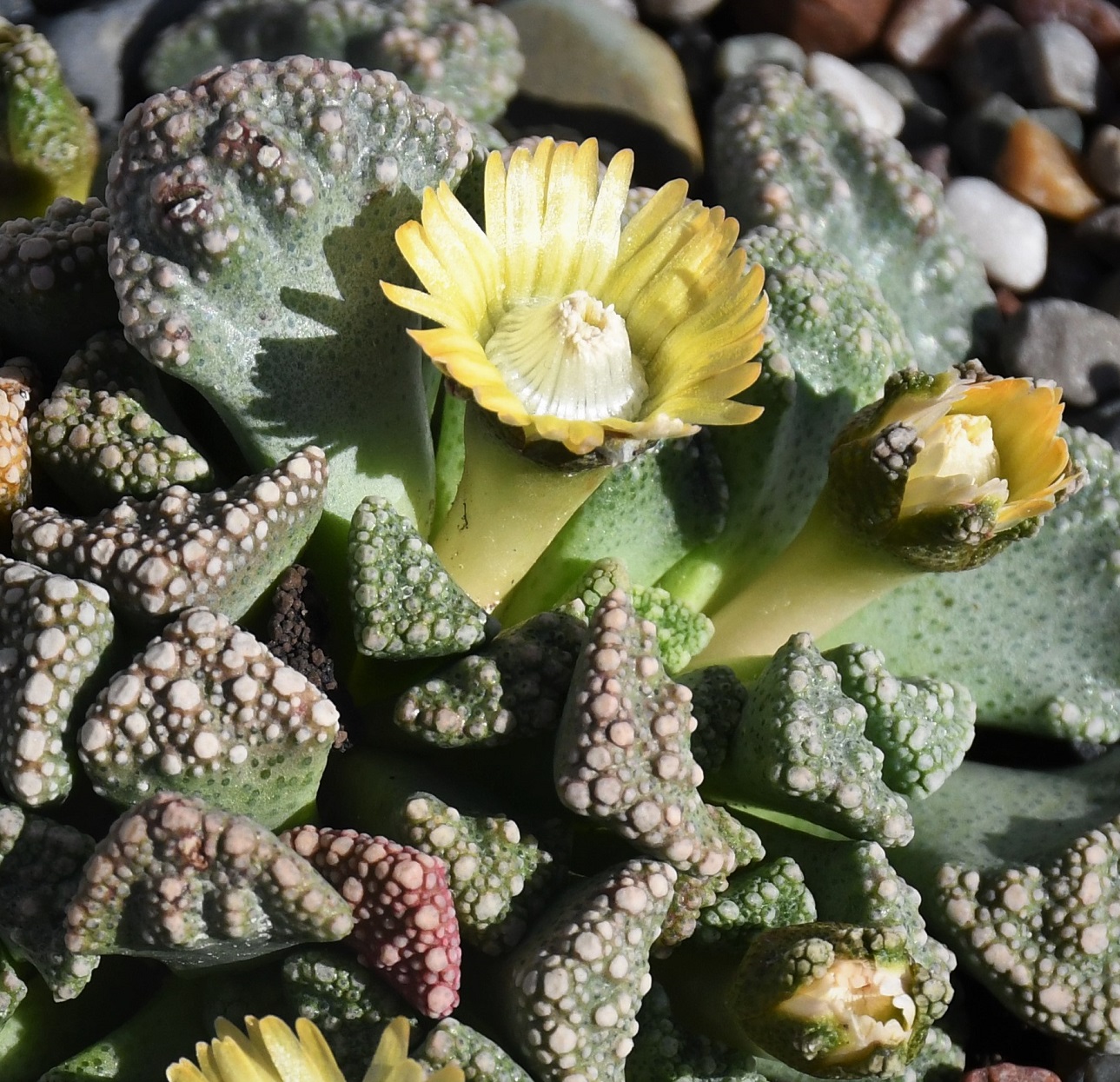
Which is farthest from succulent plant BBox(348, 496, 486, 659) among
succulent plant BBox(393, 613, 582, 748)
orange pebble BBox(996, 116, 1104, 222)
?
orange pebble BBox(996, 116, 1104, 222)

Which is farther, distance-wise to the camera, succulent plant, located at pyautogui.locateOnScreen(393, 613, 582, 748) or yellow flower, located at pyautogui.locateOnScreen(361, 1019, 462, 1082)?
succulent plant, located at pyautogui.locateOnScreen(393, 613, 582, 748)

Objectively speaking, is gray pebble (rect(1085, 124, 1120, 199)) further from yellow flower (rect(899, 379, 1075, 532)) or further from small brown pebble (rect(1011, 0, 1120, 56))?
yellow flower (rect(899, 379, 1075, 532))

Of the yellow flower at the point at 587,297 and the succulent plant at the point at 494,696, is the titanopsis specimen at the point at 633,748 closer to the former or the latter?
the succulent plant at the point at 494,696

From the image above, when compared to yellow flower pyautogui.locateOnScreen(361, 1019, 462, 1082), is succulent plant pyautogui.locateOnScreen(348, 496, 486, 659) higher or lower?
higher

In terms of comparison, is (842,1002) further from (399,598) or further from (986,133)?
(986,133)

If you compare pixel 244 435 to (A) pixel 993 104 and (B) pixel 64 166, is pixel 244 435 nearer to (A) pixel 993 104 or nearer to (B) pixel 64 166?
(B) pixel 64 166

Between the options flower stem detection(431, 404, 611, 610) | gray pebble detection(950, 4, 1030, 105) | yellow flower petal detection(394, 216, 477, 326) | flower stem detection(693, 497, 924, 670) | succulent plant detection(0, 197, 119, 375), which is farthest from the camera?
gray pebble detection(950, 4, 1030, 105)

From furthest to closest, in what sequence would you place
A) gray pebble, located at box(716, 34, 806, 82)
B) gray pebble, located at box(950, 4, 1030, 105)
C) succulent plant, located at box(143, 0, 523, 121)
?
gray pebble, located at box(950, 4, 1030, 105) → gray pebble, located at box(716, 34, 806, 82) → succulent plant, located at box(143, 0, 523, 121)

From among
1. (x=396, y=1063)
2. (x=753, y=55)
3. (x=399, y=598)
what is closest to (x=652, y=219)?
(x=399, y=598)

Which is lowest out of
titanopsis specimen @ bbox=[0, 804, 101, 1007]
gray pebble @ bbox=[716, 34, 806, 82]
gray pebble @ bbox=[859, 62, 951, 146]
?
titanopsis specimen @ bbox=[0, 804, 101, 1007]
